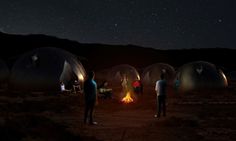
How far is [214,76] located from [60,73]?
43.8 feet

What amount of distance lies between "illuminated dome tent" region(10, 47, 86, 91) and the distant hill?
343 ft

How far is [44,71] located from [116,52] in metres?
131

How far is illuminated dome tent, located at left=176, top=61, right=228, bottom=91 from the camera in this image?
3172 centimetres

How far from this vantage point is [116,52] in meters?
159

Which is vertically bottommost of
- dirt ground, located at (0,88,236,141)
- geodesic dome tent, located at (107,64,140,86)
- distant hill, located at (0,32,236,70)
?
dirt ground, located at (0,88,236,141)

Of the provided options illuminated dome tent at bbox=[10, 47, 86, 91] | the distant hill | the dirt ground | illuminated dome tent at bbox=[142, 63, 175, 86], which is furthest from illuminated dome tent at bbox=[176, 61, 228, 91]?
the distant hill

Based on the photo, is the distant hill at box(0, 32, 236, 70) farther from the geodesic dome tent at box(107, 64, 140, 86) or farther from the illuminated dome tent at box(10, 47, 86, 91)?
the illuminated dome tent at box(10, 47, 86, 91)

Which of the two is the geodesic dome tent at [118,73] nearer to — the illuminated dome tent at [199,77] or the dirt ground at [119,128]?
the illuminated dome tent at [199,77]

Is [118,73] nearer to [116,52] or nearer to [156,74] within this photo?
[156,74]

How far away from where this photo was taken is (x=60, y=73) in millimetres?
28000

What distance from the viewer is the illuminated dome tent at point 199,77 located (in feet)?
104

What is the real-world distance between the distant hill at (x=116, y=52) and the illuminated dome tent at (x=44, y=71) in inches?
4116

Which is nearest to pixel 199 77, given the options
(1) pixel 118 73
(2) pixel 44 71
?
(2) pixel 44 71

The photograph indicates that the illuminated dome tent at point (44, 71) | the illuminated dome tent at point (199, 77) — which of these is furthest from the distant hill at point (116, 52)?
the illuminated dome tent at point (44, 71)
